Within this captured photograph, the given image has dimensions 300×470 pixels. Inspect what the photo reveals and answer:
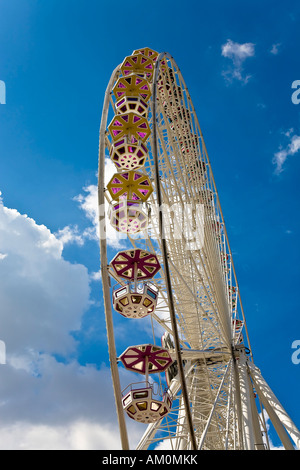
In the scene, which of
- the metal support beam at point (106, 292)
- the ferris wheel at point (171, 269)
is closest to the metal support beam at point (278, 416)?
the ferris wheel at point (171, 269)

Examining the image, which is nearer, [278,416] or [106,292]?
[106,292]

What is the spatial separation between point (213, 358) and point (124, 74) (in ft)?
40.1

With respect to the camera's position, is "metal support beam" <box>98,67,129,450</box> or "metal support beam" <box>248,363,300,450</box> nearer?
"metal support beam" <box>98,67,129,450</box>

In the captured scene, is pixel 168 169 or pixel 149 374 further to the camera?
pixel 168 169

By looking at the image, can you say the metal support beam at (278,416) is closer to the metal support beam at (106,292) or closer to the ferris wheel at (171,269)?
the ferris wheel at (171,269)

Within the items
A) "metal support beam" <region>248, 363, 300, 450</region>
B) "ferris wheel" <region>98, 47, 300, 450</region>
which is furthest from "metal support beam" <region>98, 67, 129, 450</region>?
"metal support beam" <region>248, 363, 300, 450</region>

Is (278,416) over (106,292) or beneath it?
beneath

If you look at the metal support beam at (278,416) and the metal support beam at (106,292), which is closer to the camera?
the metal support beam at (106,292)

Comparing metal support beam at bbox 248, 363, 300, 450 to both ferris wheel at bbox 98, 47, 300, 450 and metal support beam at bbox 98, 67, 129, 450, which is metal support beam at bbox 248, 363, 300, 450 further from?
metal support beam at bbox 98, 67, 129, 450

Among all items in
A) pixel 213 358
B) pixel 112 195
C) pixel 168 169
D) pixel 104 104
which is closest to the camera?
pixel 112 195

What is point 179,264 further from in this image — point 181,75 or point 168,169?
point 181,75
